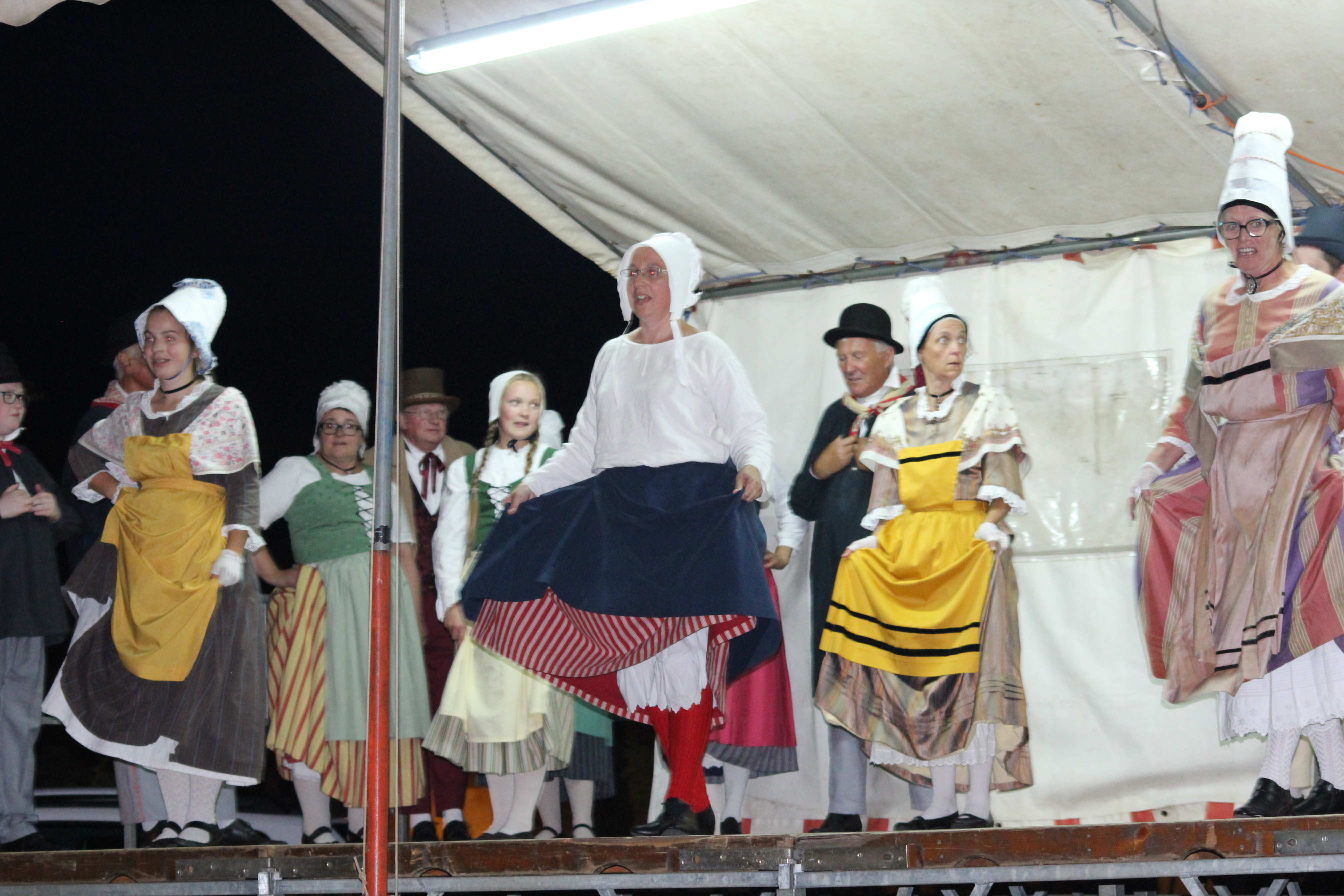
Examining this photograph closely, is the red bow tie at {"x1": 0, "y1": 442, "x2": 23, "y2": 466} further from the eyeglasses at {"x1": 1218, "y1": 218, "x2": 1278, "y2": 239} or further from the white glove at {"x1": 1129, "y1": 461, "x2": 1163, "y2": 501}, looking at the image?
the eyeglasses at {"x1": 1218, "y1": 218, "x2": 1278, "y2": 239}

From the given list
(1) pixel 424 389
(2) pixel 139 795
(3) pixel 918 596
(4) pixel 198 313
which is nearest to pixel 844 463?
(3) pixel 918 596

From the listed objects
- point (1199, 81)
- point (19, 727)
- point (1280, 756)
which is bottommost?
point (1280, 756)

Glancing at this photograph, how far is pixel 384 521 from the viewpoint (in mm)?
3373

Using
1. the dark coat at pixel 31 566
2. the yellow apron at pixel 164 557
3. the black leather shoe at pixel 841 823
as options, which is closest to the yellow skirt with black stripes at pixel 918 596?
the black leather shoe at pixel 841 823

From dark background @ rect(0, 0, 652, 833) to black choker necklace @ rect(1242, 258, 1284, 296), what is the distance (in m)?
3.67

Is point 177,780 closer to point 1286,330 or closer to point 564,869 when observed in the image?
point 564,869

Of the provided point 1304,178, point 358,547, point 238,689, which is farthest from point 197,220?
point 1304,178

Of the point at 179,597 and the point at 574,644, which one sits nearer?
the point at 574,644

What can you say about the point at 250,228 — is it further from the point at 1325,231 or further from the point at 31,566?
the point at 1325,231

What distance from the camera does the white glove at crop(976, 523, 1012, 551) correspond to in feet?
14.9

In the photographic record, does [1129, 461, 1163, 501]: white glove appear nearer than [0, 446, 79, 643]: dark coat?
Yes

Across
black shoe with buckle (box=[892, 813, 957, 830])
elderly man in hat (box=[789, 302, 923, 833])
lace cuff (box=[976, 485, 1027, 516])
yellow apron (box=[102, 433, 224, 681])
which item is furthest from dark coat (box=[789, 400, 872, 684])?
yellow apron (box=[102, 433, 224, 681])

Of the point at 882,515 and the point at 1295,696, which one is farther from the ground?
the point at 882,515

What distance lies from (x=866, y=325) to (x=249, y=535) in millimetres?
2316
